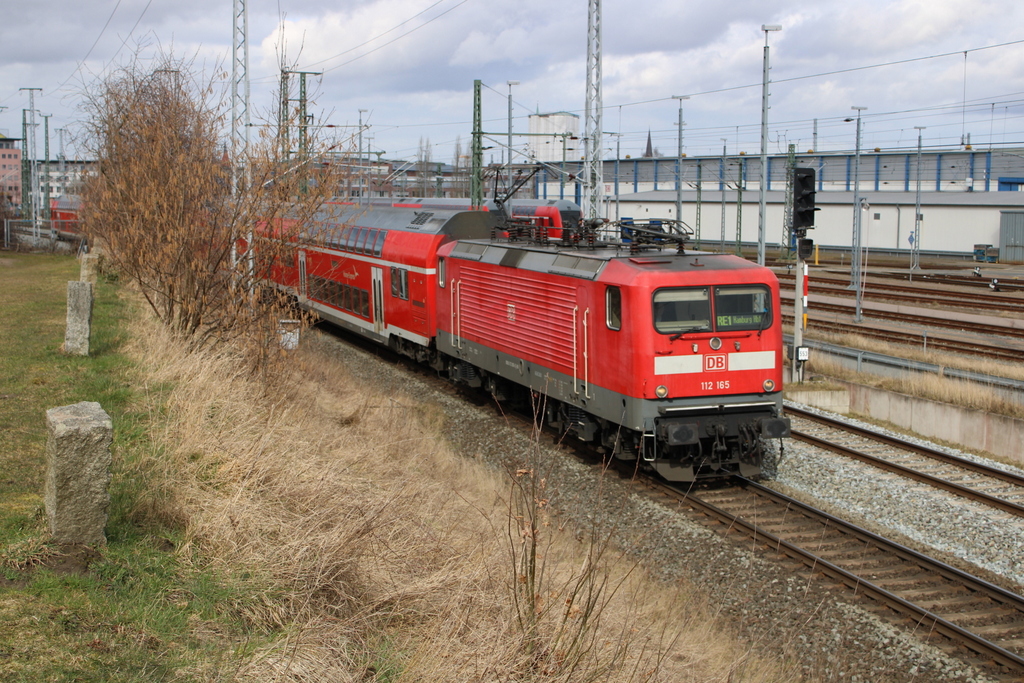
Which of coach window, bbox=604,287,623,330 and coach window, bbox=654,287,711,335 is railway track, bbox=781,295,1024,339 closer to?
coach window, bbox=654,287,711,335

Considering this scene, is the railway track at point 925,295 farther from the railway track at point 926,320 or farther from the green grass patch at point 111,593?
the green grass patch at point 111,593

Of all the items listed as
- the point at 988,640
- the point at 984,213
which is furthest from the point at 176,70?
the point at 984,213

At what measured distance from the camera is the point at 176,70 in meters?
17.8

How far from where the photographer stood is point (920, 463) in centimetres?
1290

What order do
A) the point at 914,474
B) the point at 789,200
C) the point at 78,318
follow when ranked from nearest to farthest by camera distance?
the point at 914,474 < the point at 78,318 < the point at 789,200

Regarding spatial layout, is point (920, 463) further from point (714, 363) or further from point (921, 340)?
point (921, 340)

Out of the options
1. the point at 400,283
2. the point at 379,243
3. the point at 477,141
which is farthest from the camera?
the point at 477,141

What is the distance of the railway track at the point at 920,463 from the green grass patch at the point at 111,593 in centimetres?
911

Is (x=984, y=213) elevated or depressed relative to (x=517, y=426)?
elevated

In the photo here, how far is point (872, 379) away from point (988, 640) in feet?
39.1

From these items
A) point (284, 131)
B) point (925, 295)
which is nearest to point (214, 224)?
point (284, 131)

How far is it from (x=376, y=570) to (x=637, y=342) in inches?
196

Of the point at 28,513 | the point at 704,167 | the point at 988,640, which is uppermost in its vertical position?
the point at 704,167

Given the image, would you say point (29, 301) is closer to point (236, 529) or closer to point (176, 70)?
point (176, 70)
